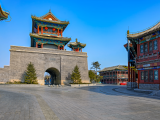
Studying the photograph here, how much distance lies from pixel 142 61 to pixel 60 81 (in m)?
17.5

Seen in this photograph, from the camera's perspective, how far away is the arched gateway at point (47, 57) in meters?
26.8

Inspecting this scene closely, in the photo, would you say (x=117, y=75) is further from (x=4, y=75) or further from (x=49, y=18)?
(x=4, y=75)

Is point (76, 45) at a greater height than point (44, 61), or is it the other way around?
point (76, 45)

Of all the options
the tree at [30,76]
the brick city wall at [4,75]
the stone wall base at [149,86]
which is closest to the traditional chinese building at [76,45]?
the tree at [30,76]

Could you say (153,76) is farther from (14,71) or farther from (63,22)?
(63,22)

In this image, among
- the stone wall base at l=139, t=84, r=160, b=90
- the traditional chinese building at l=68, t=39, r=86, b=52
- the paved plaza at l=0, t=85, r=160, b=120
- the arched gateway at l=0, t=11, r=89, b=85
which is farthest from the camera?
the traditional chinese building at l=68, t=39, r=86, b=52

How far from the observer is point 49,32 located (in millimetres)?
34625

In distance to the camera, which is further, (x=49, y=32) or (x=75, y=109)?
(x=49, y=32)

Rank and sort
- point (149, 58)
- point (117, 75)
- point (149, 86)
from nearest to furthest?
point (149, 86) < point (149, 58) < point (117, 75)

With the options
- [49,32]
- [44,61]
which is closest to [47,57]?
[44,61]

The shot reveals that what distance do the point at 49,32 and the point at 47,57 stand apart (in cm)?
775

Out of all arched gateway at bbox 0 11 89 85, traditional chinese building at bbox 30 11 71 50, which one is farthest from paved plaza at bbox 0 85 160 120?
traditional chinese building at bbox 30 11 71 50

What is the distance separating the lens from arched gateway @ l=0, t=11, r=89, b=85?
26.8 m

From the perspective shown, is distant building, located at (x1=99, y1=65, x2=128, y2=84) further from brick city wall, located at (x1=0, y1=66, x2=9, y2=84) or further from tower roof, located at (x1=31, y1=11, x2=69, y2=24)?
brick city wall, located at (x1=0, y1=66, x2=9, y2=84)
